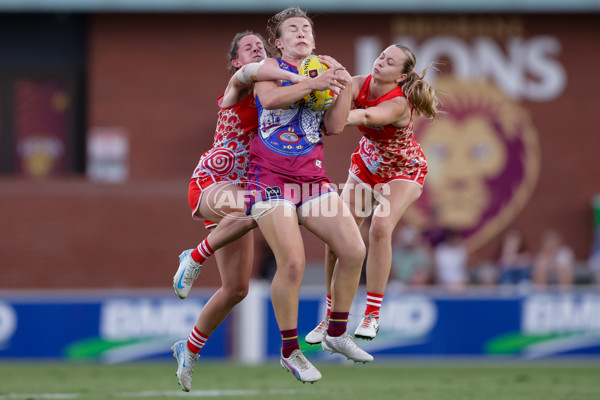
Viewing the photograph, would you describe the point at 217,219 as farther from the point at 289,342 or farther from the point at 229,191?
the point at 289,342

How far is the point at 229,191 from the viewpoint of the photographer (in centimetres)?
749

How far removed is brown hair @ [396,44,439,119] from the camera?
7.38 metres

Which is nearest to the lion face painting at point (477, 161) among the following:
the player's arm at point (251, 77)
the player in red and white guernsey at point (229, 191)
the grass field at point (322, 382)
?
the grass field at point (322, 382)

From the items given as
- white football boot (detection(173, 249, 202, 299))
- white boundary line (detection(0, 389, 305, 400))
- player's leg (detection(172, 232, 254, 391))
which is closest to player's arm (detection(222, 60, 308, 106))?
player's leg (detection(172, 232, 254, 391))

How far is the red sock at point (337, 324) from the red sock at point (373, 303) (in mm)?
329

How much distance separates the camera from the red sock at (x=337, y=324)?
7133 millimetres

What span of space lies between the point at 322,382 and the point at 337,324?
539 centimetres

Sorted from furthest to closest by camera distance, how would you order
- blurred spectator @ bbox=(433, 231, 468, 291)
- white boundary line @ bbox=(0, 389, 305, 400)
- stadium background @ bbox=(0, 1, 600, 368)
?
stadium background @ bbox=(0, 1, 600, 368), blurred spectator @ bbox=(433, 231, 468, 291), white boundary line @ bbox=(0, 389, 305, 400)

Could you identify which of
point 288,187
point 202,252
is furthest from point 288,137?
point 202,252

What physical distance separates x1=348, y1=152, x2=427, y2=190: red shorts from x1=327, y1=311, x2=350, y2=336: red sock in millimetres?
1094

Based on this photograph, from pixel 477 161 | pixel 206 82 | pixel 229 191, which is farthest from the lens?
pixel 477 161

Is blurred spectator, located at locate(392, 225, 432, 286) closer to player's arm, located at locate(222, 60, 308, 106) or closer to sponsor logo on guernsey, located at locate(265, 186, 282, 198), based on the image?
player's arm, located at locate(222, 60, 308, 106)

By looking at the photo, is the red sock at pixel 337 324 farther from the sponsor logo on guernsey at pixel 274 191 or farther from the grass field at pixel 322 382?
the grass field at pixel 322 382

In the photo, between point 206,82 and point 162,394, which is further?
point 206,82
